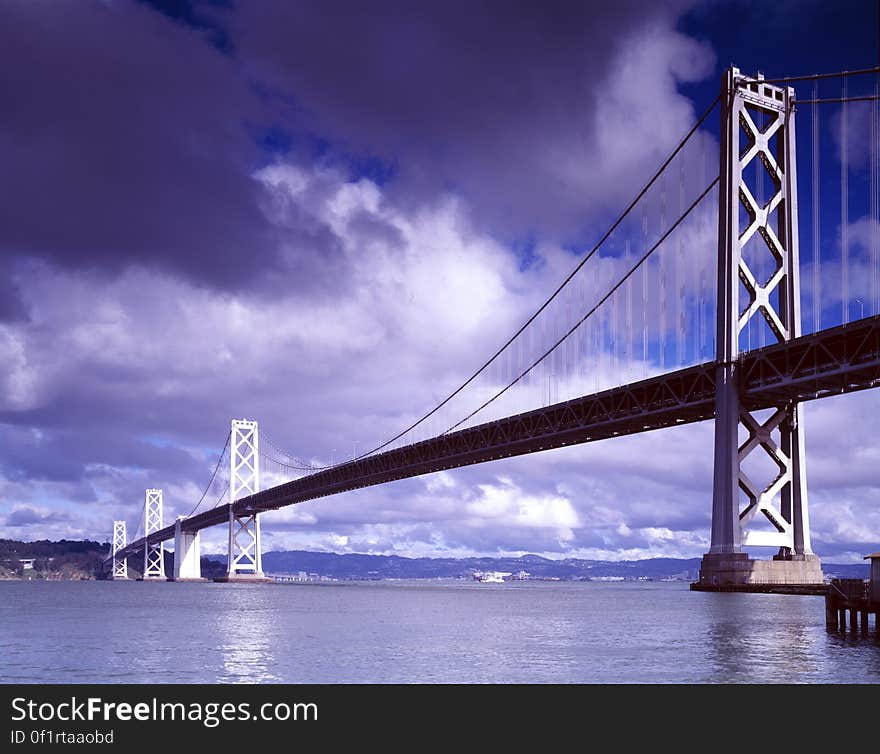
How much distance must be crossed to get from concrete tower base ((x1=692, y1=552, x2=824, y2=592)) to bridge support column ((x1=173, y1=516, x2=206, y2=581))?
105m

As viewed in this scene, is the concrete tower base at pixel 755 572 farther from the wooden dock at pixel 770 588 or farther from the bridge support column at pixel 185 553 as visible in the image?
the bridge support column at pixel 185 553

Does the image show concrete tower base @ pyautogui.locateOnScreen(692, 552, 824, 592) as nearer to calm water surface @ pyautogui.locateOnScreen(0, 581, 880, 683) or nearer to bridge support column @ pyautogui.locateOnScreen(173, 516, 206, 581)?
calm water surface @ pyautogui.locateOnScreen(0, 581, 880, 683)

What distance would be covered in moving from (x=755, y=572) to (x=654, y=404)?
13.1 metres

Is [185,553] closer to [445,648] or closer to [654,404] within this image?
[654,404]

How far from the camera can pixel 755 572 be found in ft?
173

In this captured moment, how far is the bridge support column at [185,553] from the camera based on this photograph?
5866 inches

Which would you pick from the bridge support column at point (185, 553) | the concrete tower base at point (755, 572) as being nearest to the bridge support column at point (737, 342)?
the concrete tower base at point (755, 572)

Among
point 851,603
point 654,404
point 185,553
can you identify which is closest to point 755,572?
point 654,404

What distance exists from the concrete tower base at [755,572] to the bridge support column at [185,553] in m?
105

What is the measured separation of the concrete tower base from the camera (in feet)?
172

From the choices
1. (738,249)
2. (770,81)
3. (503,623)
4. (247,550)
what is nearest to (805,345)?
(738,249)

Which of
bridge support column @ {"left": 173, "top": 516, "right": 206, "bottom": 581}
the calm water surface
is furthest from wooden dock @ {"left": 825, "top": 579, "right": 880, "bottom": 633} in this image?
bridge support column @ {"left": 173, "top": 516, "right": 206, "bottom": 581}

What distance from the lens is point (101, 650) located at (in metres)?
33.4
